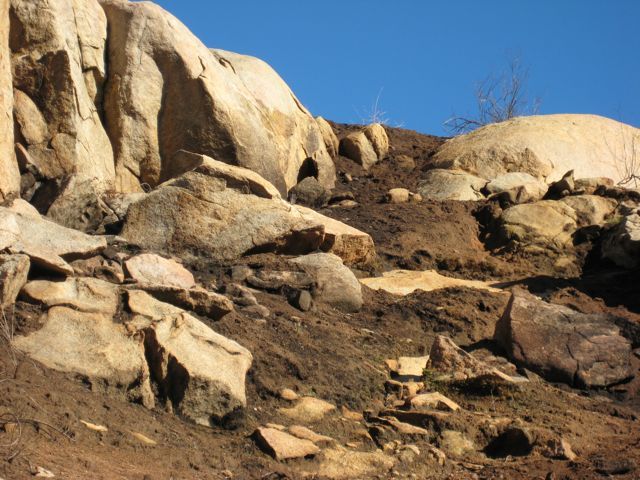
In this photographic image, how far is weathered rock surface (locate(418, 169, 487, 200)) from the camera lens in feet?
43.7

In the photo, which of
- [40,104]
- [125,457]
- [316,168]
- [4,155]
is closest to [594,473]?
[125,457]

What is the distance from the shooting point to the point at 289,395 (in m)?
5.91

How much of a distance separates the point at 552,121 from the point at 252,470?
37.6 feet

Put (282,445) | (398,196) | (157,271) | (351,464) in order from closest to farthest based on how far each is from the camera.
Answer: (282,445) < (351,464) < (157,271) < (398,196)

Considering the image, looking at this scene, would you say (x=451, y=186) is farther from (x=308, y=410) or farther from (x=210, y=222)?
(x=308, y=410)

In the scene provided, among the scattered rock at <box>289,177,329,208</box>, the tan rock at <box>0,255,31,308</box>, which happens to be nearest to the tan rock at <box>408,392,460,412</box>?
the tan rock at <box>0,255,31,308</box>

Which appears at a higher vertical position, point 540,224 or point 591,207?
point 591,207

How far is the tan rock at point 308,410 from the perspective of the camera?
5715 mm

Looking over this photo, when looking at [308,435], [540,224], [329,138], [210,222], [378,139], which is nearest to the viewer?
[308,435]

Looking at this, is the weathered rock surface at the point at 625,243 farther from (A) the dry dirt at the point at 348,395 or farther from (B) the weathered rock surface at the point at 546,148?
(B) the weathered rock surface at the point at 546,148

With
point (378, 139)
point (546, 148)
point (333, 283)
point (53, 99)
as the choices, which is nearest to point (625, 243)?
point (546, 148)

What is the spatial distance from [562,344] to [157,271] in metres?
3.19

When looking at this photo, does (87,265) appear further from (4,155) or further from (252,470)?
(252,470)

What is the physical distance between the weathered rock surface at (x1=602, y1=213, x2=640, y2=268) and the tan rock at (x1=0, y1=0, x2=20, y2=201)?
637 cm
